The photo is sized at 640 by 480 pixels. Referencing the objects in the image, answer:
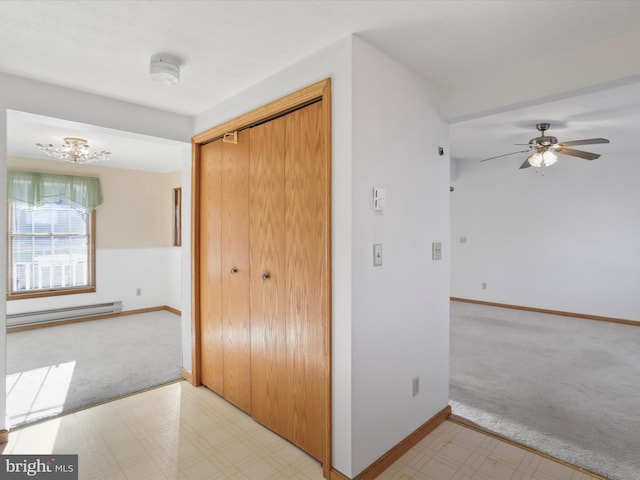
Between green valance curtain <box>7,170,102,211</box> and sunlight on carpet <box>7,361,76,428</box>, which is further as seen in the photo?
green valance curtain <box>7,170,102,211</box>

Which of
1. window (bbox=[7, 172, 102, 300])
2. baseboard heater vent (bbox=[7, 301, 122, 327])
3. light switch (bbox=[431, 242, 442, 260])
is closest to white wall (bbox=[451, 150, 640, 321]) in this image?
light switch (bbox=[431, 242, 442, 260])

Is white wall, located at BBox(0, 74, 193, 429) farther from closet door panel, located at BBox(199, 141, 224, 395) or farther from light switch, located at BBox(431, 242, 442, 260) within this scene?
light switch, located at BBox(431, 242, 442, 260)

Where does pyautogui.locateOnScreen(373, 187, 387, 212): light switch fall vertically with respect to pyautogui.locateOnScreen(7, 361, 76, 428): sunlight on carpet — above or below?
above

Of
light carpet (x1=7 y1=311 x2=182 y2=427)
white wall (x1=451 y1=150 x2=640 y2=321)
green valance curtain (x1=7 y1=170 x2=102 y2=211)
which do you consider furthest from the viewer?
white wall (x1=451 y1=150 x2=640 y2=321)

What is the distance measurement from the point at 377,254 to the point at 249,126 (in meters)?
1.29

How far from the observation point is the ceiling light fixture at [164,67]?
1944mm

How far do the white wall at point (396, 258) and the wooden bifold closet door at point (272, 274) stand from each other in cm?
20

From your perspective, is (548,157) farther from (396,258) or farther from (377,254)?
(377,254)

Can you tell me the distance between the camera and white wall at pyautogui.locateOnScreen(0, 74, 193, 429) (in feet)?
7.09

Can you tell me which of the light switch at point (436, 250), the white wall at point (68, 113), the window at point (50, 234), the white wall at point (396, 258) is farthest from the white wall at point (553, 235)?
the window at point (50, 234)

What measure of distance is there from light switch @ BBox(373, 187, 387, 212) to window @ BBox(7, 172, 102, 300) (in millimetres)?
4949

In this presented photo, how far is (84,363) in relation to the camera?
11.8 feet

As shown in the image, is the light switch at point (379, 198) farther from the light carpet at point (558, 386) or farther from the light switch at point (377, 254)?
the light carpet at point (558, 386)

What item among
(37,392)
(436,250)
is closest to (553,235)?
(436,250)
